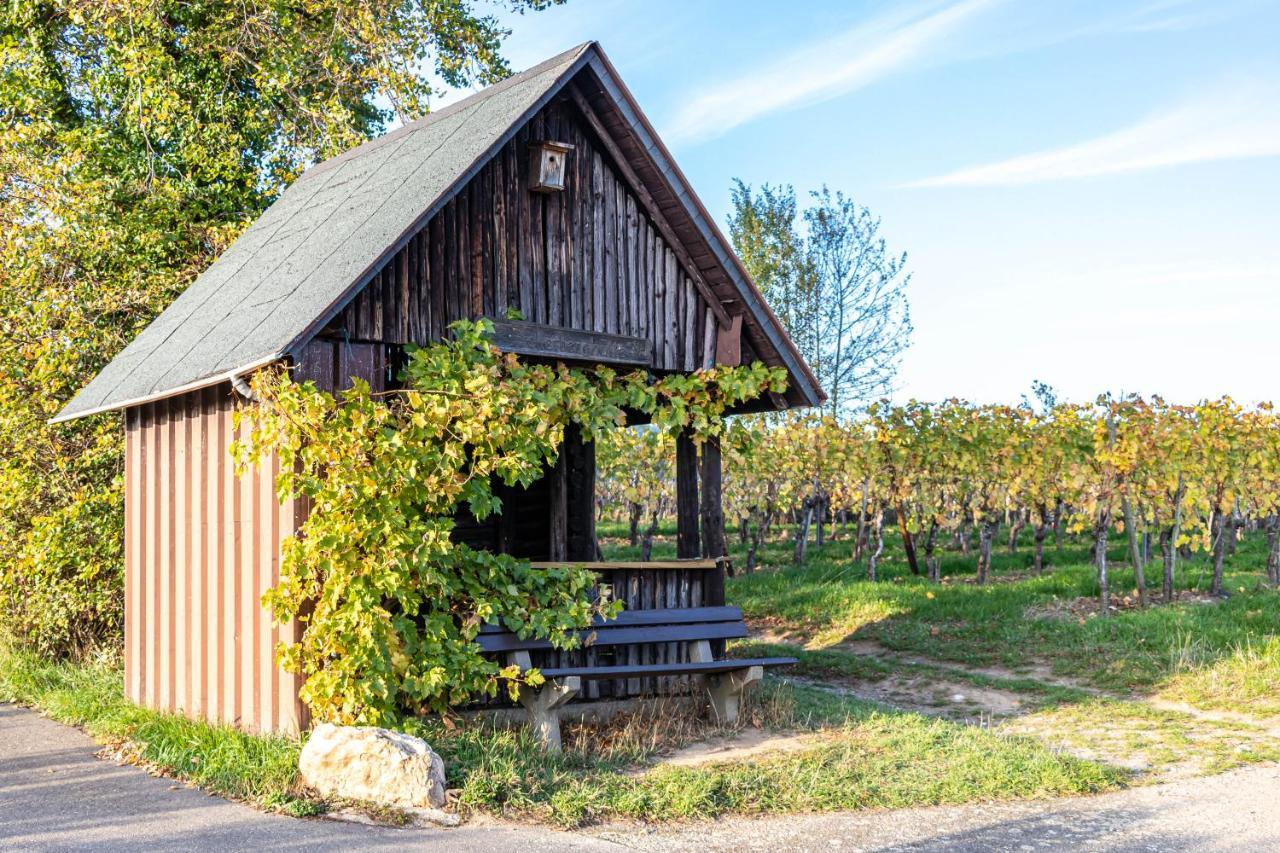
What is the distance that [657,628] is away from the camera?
955 cm

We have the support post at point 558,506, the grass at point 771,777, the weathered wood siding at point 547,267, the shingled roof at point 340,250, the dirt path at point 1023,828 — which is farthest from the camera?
the support post at point 558,506

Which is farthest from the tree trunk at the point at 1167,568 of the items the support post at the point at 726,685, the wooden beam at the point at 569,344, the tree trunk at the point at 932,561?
the wooden beam at the point at 569,344

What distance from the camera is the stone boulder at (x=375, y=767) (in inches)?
271

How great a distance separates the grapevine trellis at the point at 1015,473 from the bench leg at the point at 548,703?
19.8 feet

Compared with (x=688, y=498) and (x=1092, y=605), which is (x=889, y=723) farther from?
(x=1092, y=605)

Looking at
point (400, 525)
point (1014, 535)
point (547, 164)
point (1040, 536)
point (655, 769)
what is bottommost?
point (655, 769)

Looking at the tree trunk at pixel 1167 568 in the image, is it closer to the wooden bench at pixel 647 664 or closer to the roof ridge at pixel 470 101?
the wooden bench at pixel 647 664

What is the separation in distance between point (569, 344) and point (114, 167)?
29.4 ft

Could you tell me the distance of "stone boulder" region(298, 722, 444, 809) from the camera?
22.6ft

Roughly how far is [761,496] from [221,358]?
545 inches

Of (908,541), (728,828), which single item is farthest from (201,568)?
(908,541)

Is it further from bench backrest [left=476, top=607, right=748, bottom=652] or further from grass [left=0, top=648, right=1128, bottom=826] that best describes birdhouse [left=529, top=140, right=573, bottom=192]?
grass [left=0, top=648, right=1128, bottom=826]

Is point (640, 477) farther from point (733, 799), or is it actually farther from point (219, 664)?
point (733, 799)

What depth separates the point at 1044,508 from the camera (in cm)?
1838
